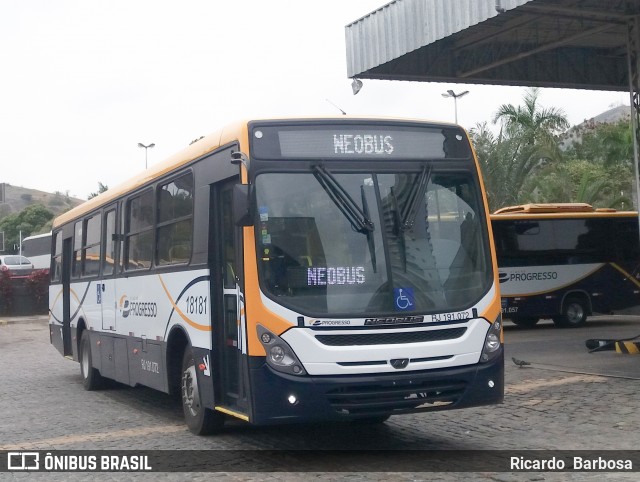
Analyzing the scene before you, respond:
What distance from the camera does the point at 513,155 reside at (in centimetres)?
3625

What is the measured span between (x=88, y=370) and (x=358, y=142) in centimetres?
799

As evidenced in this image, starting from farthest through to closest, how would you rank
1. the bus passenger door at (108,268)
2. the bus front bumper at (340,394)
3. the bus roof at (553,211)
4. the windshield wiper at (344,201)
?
the bus roof at (553,211), the bus passenger door at (108,268), the windshield wiper at (344,201), the bus front bumper at (340,394)

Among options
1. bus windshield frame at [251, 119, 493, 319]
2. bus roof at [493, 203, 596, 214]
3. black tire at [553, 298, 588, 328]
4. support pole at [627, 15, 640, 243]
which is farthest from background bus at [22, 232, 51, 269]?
bus windshield frame at [251, 119, 493, 319]

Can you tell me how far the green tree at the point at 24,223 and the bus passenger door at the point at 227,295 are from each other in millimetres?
106091

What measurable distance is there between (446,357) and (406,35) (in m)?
10.5

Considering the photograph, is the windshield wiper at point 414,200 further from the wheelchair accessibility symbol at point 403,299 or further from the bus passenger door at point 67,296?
the bus passenger door at point 67,296

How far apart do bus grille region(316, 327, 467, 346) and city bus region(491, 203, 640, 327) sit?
16.6 metres

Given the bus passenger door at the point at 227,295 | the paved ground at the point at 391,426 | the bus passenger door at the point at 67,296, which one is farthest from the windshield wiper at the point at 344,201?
the bus passenger door at the point at 67,296

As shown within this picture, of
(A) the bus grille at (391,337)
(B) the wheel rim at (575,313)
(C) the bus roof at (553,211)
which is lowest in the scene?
(B) the wheel rim at (575,313)

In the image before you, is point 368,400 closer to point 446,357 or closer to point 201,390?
point 446,357

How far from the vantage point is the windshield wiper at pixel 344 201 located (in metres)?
8.53

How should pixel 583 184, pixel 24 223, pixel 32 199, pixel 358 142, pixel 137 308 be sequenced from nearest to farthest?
1. pixel 358 142
2. pixel 137 308
3. pixel 583 184
4. pixel 24 223
5. pixel 32 199

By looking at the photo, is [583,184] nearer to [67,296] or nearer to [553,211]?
[553,211]

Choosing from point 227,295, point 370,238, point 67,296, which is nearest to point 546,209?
point 67,296
